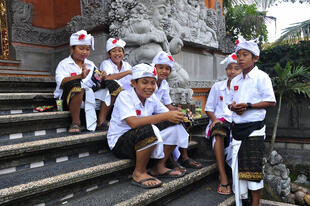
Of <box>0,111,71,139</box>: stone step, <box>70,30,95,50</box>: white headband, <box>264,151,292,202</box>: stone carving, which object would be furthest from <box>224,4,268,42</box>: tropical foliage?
<box>0,111,71,139</box>: stone step

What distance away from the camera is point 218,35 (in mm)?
7570

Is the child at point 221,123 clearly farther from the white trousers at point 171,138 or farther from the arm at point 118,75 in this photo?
the arm at point 118,75

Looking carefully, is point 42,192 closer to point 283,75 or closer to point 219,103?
point 219,103

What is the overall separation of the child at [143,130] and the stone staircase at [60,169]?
0.14 metres

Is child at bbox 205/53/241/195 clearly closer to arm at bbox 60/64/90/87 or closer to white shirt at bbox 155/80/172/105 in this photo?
white shirt at bbox 155/80/172/105

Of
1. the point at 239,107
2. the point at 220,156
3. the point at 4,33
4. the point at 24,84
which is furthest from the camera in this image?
the point at 4,33

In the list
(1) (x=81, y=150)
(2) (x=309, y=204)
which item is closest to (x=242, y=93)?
(1) (x=81, y=150)

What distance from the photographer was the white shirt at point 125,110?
2619 millimetres

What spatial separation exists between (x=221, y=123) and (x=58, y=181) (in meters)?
1.99

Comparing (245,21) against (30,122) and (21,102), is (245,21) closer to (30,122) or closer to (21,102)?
(21,102)

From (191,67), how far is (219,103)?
314cm

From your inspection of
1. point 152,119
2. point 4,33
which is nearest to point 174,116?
point 152,119

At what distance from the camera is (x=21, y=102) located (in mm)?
3238

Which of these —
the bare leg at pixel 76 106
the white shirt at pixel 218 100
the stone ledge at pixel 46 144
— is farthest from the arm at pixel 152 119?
the white shirt at pixel 218 100
